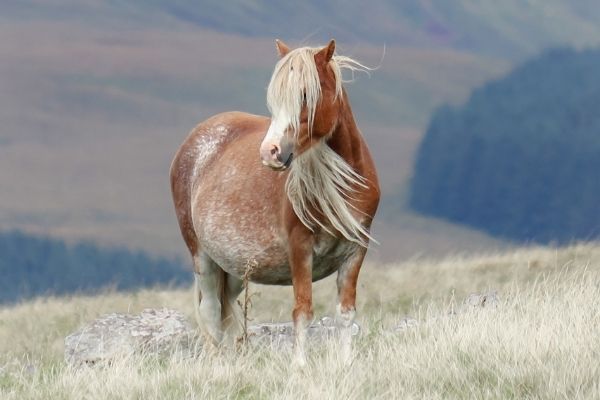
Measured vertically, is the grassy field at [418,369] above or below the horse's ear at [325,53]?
below

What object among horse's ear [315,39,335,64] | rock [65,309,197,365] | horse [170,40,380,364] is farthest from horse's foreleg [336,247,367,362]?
rock [65,309,197,365]

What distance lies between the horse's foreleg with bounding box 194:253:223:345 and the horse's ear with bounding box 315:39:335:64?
337 cm

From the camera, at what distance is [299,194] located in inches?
347

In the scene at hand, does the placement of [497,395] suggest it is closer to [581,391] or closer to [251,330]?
[581,391]

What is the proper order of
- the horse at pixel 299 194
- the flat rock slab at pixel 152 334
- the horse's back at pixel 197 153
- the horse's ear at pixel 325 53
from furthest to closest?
the flat rock slab at pixel 152 334, the horse's back at pixel 197 153, the horse's ear at pixel 325 53, the horse at pixel 299 194

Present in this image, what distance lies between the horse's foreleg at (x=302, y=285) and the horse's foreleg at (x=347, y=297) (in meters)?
0.30

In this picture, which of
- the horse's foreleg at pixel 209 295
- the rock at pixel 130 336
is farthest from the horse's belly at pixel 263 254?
the rock at pixel 130 336

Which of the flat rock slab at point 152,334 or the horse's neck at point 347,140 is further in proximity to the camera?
the flat rock slab at point 152,334

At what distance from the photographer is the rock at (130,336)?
37.4ft

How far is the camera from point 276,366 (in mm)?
8562

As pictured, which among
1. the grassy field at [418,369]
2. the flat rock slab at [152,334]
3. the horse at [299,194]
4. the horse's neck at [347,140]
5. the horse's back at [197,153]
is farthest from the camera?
the flat rock slab at [152,334]

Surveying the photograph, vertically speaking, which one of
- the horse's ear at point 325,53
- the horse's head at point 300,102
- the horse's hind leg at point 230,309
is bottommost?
the horse's hind leg at point 230,309

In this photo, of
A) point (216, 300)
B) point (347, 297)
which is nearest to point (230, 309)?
point (216, 300)

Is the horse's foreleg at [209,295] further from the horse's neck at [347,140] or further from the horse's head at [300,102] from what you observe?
the horse's head at [300,102]
